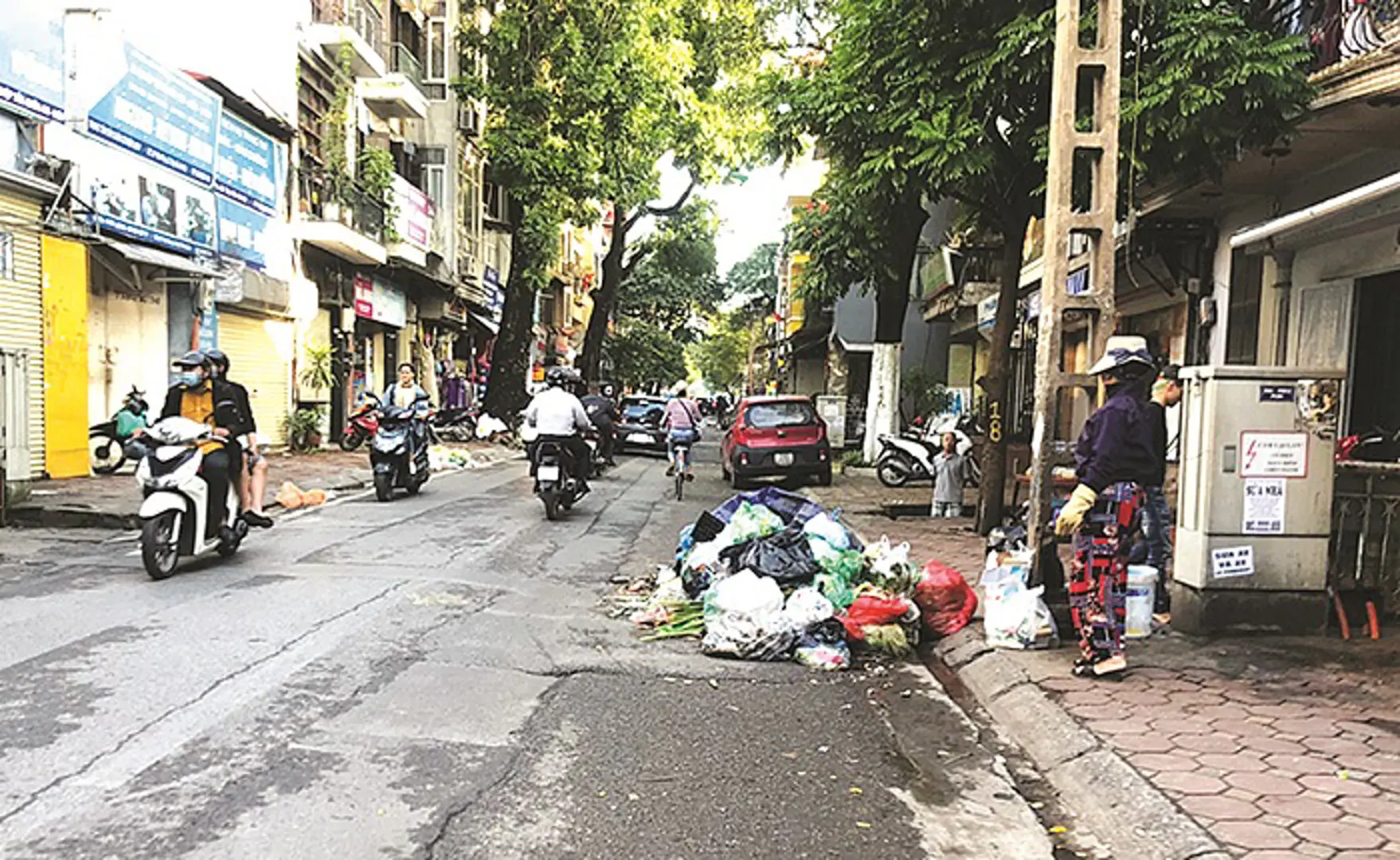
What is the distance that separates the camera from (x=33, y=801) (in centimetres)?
345

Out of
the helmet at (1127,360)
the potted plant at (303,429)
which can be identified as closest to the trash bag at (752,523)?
the helmet at (1127,360)

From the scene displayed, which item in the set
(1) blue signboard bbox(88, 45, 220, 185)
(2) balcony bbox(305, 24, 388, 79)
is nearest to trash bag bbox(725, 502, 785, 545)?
(1) blue signboard bbox(88, 45, 220, 185)

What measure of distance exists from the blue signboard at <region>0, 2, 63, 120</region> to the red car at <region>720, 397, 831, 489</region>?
10.6m

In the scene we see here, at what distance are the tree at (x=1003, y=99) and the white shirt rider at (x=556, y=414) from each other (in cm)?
386

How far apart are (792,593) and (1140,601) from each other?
2.13 meters

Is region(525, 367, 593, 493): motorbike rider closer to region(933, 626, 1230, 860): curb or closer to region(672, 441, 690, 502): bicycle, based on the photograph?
region(672, 441, 690, 502): bicycle

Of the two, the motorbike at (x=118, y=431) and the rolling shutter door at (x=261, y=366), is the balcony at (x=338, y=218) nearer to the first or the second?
the rolling shutter door at (x=261, y=366)

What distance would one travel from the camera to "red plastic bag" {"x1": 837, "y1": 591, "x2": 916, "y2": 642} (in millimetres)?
6219

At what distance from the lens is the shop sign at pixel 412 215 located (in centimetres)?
2294

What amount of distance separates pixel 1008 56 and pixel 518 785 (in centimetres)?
793

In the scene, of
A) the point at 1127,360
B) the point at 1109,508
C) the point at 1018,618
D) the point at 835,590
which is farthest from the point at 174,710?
the point at 1127,360

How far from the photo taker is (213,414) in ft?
26.6

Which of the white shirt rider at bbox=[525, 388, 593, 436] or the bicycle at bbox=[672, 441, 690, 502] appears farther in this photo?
the bicycle at bbox=[672, 441, 690, 502]

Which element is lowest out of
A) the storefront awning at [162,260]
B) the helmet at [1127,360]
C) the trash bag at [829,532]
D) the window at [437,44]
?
the trash bag at [829,532]
